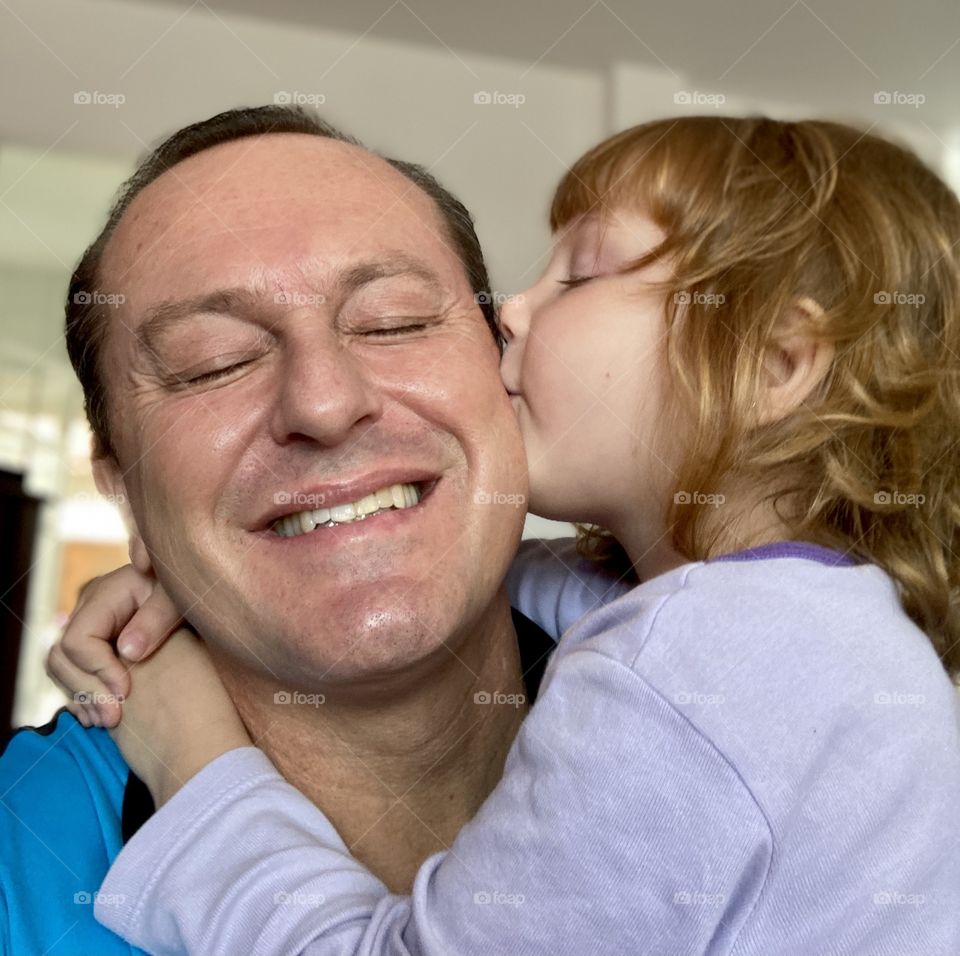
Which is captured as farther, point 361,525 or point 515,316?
point 515,316

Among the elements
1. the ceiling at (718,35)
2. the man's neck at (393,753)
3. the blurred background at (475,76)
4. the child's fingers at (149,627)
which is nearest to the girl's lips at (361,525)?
the man's neck at (393,753)

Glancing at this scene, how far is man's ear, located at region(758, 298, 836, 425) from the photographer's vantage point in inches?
54.5

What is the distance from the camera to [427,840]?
1389 millimetres

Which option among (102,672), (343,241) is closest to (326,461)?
(343,241)

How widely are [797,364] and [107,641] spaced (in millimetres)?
924

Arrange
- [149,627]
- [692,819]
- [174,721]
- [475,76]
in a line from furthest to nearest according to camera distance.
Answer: [475,76] < [149,627] < [174,721] < [692,819]

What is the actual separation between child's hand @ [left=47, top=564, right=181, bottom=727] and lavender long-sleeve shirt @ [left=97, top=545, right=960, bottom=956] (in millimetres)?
301

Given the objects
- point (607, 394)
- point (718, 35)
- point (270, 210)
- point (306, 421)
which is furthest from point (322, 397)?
point (718, 35)

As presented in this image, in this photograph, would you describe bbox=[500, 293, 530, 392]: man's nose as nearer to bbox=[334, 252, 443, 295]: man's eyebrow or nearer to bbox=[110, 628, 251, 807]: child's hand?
bbox=[334, 252, 443, 295]: man's eyebrow

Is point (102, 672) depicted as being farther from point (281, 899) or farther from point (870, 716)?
point (870, 716)

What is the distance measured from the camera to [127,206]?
1.52 m

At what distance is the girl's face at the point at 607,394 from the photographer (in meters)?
1.42

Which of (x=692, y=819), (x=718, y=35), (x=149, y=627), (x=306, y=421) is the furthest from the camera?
(x=718, y=35)

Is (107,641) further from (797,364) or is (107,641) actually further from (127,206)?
(797,364)
